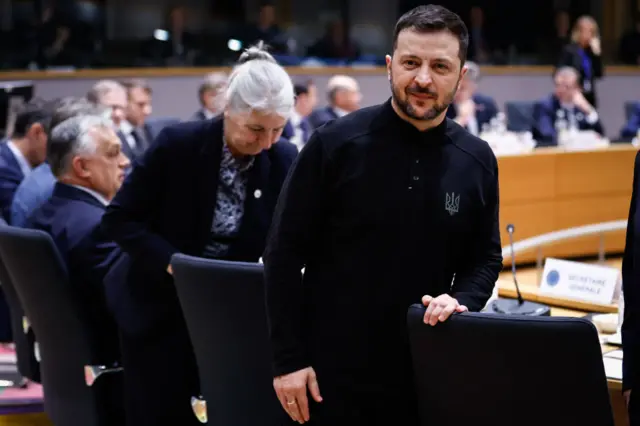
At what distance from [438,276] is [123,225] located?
1070 millimetres

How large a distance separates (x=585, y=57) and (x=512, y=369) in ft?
28.9

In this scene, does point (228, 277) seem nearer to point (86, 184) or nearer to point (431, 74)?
point (431, 74)

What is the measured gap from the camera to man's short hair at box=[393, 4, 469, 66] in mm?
2080

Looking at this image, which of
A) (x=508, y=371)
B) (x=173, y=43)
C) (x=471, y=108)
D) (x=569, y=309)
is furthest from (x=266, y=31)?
(x=508, y=371)

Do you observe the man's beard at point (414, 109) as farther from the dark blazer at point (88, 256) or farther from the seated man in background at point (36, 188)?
the seated man in background at point (36, 188)

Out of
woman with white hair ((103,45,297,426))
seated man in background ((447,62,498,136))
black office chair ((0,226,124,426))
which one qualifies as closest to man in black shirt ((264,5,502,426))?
woman with white hair ((103,45,297,426))

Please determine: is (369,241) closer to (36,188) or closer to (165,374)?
(165,374)

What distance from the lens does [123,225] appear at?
2.92 meters

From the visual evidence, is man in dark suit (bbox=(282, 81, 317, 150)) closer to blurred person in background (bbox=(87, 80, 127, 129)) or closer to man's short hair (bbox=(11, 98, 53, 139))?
blurred person in background (bbox=(87, 80, 127, 129))

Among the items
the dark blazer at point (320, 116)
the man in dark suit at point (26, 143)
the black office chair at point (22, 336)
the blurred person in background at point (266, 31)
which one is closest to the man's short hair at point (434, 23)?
the black office chair at point (22, 336)

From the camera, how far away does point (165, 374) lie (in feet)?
10.1

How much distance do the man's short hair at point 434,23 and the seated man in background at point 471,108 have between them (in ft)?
18.6

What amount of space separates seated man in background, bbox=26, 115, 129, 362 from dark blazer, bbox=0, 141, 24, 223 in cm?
128

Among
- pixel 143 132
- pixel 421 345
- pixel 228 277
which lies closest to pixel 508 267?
pixel 228 277
